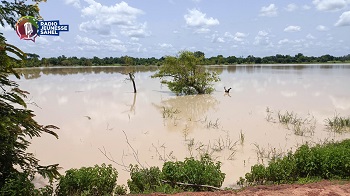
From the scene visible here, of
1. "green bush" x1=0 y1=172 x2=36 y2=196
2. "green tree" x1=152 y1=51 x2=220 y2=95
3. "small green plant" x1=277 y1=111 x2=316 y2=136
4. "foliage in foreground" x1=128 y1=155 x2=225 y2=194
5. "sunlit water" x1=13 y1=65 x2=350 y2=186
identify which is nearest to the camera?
"green bush" x1=0 y1=172 x2=36 y2=196

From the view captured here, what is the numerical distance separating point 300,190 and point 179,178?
2.38 metres

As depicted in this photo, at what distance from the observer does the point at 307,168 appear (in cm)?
721

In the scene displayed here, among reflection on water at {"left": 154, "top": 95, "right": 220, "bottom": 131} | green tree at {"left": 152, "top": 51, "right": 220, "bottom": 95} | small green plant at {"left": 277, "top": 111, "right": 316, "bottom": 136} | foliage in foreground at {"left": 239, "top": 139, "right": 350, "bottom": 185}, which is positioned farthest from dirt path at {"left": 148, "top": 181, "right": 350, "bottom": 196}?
green tree at {"left": 152, "top": 51, "right": 220, "bottom": 95}

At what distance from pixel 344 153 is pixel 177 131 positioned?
731 cm

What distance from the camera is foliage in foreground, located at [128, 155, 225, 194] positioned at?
6.60 meters

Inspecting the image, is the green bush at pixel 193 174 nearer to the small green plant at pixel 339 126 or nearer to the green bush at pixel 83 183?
the green bush at pixel 83 183

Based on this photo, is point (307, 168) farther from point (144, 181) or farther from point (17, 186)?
point (17, 186)

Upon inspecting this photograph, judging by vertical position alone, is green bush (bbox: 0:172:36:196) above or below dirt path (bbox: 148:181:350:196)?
above

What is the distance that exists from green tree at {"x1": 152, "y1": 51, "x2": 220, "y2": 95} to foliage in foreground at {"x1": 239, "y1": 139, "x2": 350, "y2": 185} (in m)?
19.0

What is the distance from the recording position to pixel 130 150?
10719 mm

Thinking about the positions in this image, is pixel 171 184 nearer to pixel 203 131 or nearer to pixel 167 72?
pixel 203 131

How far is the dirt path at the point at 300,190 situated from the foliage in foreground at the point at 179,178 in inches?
24.3

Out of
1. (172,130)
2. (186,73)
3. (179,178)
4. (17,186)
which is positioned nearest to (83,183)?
(17,186)

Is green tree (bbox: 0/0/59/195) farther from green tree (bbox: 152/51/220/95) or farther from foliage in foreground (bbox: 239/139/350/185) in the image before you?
green tree (bbox: 152/51/220/95)
